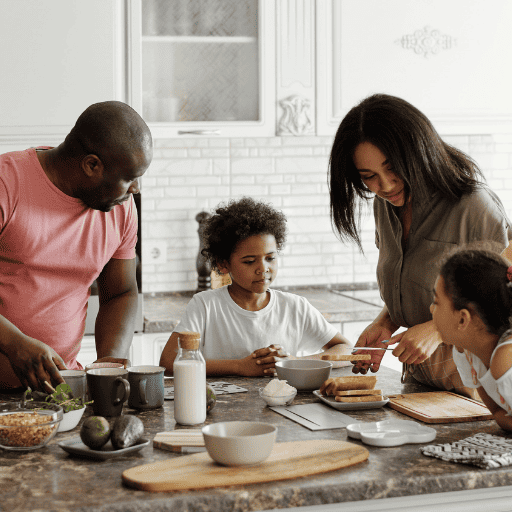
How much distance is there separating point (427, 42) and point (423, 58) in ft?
0.25

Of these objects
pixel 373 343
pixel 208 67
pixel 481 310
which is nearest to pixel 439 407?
pixel 481 310

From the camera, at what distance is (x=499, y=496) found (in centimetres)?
126

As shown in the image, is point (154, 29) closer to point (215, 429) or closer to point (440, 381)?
point (440, 381)

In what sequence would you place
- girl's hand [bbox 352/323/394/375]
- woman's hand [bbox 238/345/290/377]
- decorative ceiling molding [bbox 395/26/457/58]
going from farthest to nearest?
decorative ceiling molding [bbox 395/26/457/58], woman's hand [bbox 238/345/290/377], girl's hand [bbox 352/323/394/375]

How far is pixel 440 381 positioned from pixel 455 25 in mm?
2065

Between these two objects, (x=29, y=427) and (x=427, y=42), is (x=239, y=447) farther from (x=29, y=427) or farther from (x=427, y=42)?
(x=427, y=42)

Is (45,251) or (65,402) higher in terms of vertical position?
(45,251)

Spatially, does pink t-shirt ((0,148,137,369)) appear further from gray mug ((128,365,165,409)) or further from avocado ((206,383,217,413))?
avocado ((206,383,217,413))

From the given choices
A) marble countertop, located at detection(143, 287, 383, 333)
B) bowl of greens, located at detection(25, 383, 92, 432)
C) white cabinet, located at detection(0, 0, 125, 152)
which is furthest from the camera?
marble countertop, located at detection(143, 287, 383, 333)

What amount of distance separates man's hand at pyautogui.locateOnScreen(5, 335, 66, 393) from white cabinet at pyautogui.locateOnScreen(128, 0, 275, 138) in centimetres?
169

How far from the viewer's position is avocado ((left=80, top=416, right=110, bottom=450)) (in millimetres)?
1301

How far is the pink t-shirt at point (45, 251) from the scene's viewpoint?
182 cm

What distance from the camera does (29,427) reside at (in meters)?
1.32

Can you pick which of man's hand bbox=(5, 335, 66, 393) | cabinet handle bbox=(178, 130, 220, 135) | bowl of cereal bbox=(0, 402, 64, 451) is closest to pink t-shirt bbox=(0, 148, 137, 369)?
man's hand bbox=(5, 335, 66, 393)
